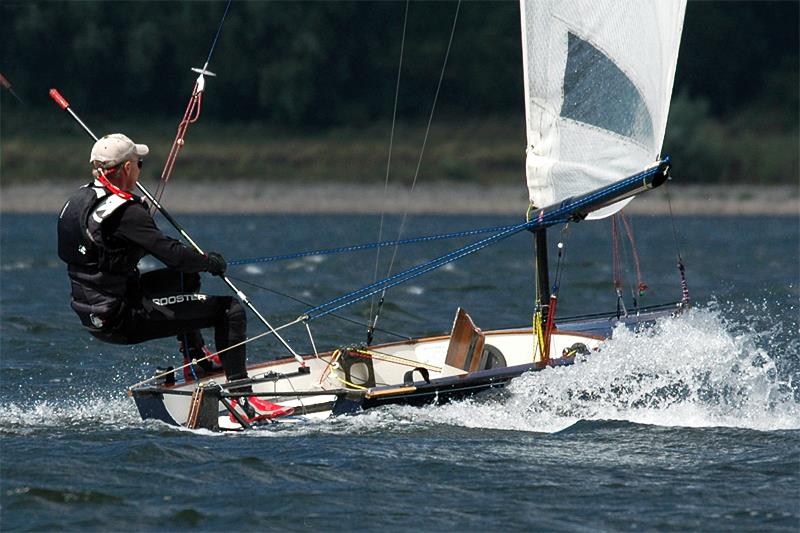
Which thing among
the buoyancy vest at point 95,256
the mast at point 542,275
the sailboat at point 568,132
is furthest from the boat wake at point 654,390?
the buoyancy vest at point 95,256

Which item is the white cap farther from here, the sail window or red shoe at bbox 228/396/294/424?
the sail window

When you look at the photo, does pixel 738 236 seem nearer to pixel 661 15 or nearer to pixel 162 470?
pixel 661 15

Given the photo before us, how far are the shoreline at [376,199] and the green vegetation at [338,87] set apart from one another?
578mm

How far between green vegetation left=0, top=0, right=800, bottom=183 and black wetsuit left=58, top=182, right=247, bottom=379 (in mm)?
37165

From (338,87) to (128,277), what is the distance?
44548 millimetres

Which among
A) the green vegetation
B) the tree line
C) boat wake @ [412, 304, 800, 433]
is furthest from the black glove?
the tree line

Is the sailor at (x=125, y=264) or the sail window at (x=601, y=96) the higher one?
the sail window at (x=601, y=96)

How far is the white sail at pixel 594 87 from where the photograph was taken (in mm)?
9500

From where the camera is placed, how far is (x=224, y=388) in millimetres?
8555

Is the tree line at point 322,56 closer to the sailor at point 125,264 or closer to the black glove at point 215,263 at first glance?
the sailor at point 125,264

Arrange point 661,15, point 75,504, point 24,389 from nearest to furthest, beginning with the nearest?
point 75,504 → point 661,15 → point 24,389

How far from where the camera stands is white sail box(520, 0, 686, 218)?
950cm

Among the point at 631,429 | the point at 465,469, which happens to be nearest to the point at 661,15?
the point at 631,429

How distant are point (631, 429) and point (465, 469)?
1.44 meters
